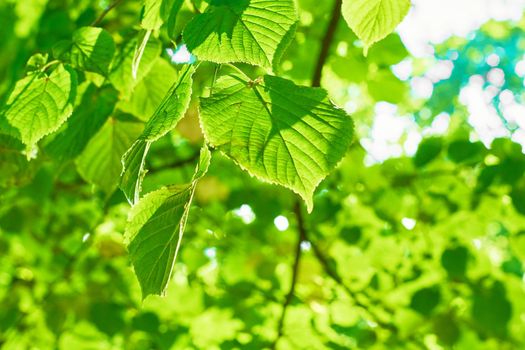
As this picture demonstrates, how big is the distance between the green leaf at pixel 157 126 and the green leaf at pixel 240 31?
31mm

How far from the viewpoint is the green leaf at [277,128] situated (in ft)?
2.02

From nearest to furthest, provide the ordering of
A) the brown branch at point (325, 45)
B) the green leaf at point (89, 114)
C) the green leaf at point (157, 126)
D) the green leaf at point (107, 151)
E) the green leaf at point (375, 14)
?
the green leaf at point (157, 126) → the green leaf at point (375, 14) → the green leaf at point (89, 114) → the green leaf at point (107, 151) → the brown branch at point (325, 45)

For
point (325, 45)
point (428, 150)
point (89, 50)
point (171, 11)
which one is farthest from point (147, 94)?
point (428, 150)

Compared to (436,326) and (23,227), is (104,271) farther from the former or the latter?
(436,326)

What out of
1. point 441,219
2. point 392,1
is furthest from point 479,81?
point 392,1

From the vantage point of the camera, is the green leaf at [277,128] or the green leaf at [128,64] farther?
the green leaf at [128,64]

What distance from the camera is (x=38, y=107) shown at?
2.46ft

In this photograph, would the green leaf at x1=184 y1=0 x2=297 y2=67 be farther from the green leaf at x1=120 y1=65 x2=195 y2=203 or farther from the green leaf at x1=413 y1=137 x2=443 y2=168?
the green leaf at x1=413 y1=137 x2=443 y2=168

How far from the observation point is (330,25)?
1.66m

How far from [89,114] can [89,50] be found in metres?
0.17

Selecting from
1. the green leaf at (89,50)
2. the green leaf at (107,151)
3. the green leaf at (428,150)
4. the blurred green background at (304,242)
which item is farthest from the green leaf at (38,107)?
the green leaf at (428,150)

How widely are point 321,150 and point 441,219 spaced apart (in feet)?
6.07

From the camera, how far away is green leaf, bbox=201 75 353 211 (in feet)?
2.02

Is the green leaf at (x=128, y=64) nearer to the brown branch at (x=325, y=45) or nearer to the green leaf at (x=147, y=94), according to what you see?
the green leaf at (x=147, y=94)
